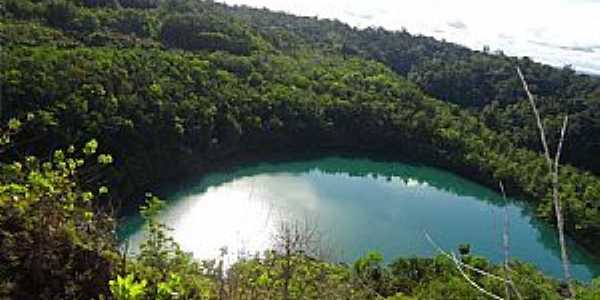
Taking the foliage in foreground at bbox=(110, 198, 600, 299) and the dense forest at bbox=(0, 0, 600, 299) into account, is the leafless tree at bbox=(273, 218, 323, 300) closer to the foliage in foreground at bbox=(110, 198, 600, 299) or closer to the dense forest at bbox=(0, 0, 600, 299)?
the foliage in foreground at bbox=(110, 198, 600, 299)

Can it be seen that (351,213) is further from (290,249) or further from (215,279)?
(215,279)

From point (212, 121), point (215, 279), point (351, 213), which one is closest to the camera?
point (215, 279)

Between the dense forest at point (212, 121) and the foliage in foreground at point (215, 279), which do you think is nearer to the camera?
the foliage in foreground at point (215, 279)

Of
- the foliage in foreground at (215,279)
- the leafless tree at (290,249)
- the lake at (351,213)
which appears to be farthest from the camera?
the lake at (351,213)

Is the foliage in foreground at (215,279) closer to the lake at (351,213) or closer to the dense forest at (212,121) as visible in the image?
the dense forest at (212,121)

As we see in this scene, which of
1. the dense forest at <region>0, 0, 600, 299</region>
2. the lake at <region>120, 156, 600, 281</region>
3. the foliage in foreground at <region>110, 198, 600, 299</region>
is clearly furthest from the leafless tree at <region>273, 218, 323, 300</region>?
the lake at <region>120, 156, 600, 281</region>

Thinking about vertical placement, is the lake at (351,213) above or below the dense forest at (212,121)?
below

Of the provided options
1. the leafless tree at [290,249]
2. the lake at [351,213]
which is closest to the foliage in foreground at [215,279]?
the leafless tree at [290,249]

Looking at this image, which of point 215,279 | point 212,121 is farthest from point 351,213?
point 215,279
